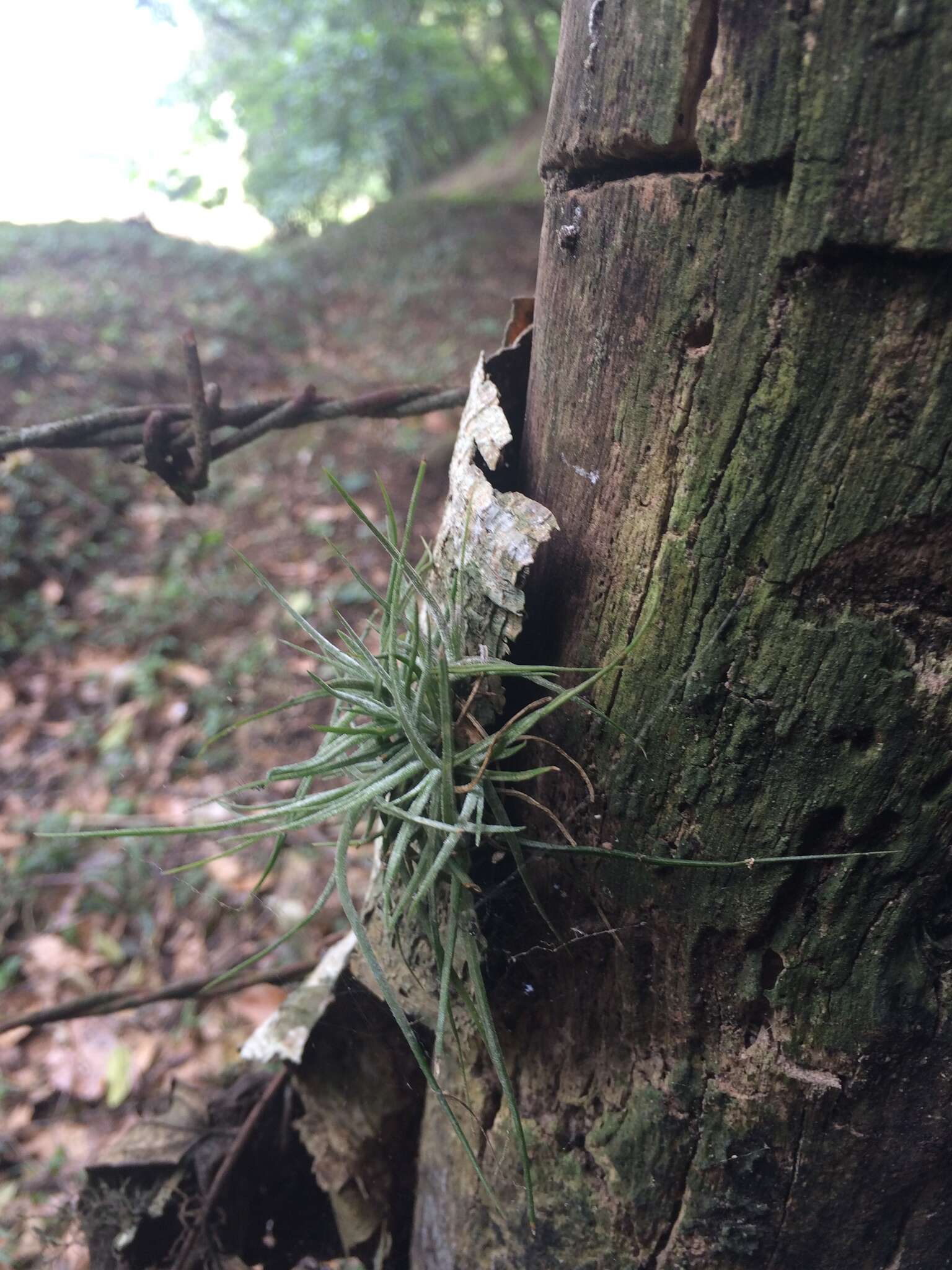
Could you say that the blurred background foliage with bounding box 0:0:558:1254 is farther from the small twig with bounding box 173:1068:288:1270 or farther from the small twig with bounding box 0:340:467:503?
the small twig with bounding box 173:1068:288:1270

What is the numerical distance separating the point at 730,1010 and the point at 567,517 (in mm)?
628

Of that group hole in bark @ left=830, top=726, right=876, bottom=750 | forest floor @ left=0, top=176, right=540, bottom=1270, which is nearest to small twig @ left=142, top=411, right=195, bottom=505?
forest floor @ left=0, top=176, right=540, bottom=1270

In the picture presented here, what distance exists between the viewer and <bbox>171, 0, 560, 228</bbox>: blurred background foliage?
6961 millimetres

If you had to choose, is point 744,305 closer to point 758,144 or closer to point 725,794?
point 758,144

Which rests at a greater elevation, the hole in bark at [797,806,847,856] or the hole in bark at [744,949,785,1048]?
the hole in bark at [797,806,847,856]

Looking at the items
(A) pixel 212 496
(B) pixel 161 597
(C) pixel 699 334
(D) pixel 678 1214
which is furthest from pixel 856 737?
(A) pixel 212 496

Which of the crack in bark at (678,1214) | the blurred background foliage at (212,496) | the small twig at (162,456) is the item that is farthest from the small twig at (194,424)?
the crack in bark at (678,1214)

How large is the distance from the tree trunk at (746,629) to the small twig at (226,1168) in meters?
0.81

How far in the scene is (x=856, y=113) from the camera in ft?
2.10

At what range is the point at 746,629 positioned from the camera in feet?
2.66

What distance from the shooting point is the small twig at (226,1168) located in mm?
1585

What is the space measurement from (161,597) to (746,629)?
4.23 meters

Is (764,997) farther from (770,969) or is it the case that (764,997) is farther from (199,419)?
(199,419)

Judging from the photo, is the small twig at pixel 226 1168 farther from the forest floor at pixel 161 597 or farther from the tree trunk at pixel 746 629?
the tree trunk at pixel 746 629
